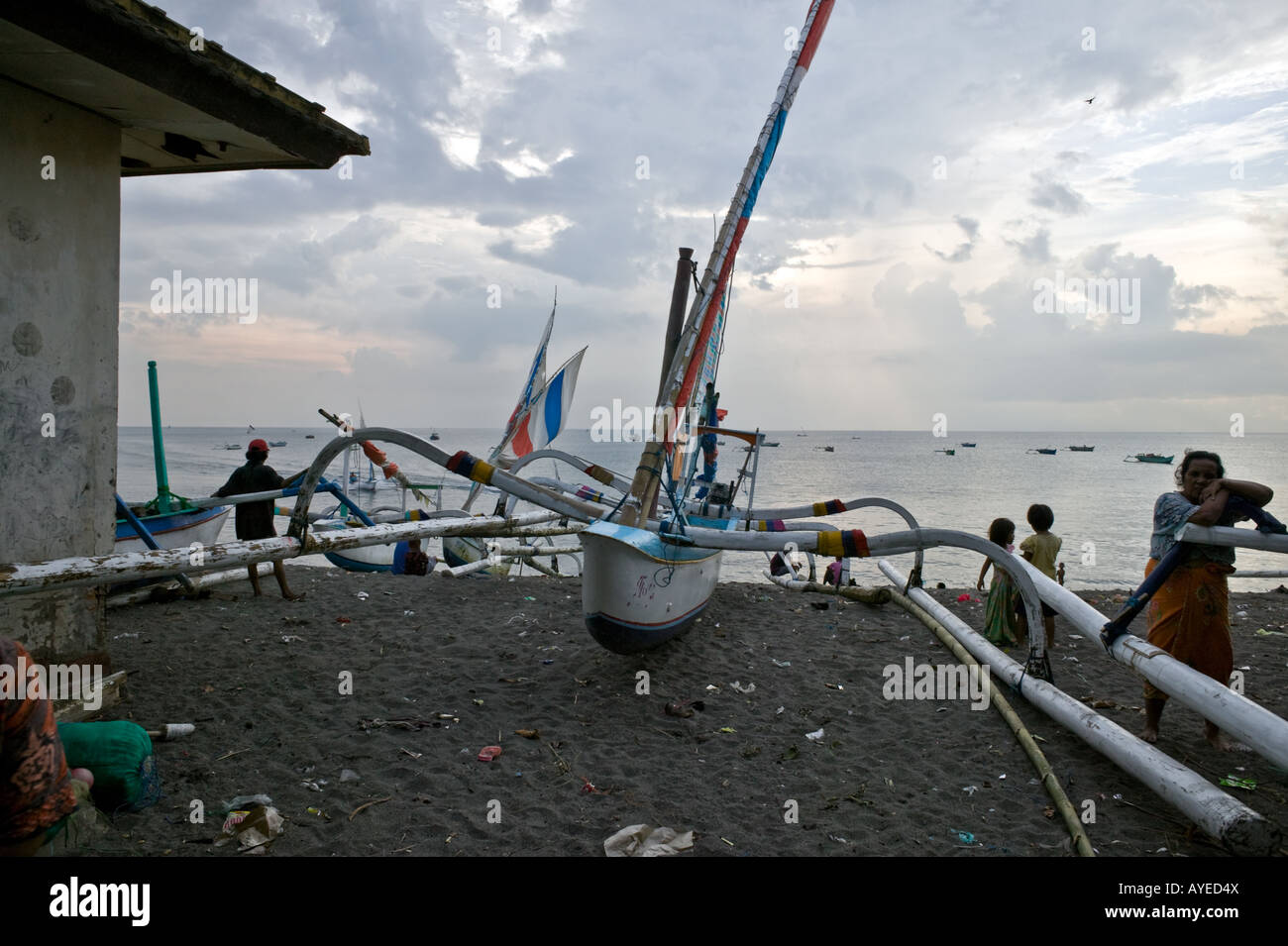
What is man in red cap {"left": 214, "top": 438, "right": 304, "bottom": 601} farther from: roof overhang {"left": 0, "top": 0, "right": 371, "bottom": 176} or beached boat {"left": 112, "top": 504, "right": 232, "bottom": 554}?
roof overhang {"left": 0, "top": 0, "right": 371, "bottom": 176}

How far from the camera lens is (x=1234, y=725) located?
340 cm

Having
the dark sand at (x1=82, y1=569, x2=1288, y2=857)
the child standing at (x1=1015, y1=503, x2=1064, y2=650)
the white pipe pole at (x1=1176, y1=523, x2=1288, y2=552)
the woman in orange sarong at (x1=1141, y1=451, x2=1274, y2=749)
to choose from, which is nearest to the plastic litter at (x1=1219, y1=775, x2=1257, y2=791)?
the dark sand at (x1=82, y1=569, x2=1288, y2=857)

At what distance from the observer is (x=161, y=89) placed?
13.7 feet

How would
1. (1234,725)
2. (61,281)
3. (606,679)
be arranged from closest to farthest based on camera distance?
(1234,725)
(61,281)
(606,679)

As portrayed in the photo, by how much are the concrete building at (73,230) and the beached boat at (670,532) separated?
329cm

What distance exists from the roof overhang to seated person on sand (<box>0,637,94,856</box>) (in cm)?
325

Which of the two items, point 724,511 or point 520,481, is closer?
point 520,481

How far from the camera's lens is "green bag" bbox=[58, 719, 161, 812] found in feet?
11.7

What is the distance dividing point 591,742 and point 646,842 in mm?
1320

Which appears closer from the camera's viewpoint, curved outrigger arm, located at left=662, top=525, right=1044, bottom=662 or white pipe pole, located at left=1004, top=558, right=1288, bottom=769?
white pipe pole, located at left=1004, top=558, right=1288, bottom=769

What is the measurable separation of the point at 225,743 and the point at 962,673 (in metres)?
5.48

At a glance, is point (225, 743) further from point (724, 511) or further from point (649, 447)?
point (724, 511)

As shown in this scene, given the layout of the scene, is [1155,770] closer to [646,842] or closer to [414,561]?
[646,842]
